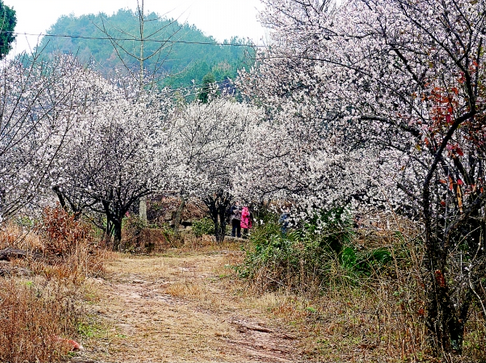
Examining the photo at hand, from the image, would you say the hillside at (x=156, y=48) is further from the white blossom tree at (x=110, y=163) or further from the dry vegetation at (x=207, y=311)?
the dry vegetation at (x=207, y=311)

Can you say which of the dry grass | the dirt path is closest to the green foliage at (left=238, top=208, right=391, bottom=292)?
the dirt path

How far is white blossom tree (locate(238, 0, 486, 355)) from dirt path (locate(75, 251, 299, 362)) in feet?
6.62

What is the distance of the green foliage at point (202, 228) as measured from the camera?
2061 cm

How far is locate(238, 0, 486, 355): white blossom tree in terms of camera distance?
4395 mm

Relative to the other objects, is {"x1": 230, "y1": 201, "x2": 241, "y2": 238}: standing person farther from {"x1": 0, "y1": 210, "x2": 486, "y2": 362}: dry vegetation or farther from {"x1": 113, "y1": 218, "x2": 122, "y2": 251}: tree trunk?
{"x1": 0, "y1": 210, "x2": 486, "y2": 362}: dry vegetation

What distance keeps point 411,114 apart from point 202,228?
50.0 ft

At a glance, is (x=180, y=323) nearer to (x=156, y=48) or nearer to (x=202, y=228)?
(x=202, y=228)

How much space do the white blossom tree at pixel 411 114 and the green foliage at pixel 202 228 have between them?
411 inches

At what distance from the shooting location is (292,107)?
9.77 metres

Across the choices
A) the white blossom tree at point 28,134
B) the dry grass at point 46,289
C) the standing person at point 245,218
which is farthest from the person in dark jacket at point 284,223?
the standing person at point 245,218

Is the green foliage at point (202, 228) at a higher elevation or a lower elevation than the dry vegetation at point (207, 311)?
higher

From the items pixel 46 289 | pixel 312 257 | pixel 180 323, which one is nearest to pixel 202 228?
pixel 312 257

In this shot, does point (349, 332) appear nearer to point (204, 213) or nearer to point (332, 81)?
point (332, 81)

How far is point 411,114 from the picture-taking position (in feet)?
21.7
